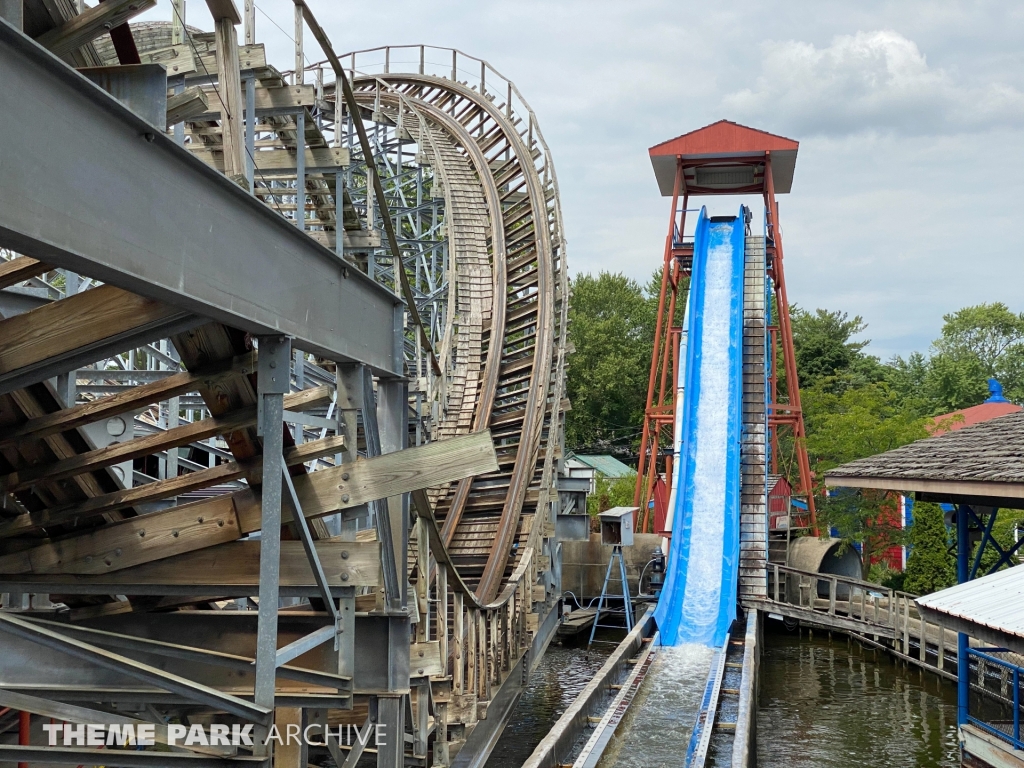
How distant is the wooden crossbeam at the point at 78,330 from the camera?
3.48 meters

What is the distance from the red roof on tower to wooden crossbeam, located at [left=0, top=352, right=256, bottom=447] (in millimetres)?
19253

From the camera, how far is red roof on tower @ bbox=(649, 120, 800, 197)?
21.9m

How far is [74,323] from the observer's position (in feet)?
11.6

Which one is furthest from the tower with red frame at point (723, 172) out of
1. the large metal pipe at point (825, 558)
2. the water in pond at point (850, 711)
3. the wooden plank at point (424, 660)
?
the wooden plank at point (424, 660)

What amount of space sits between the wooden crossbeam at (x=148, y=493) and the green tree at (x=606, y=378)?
38255 millimetres

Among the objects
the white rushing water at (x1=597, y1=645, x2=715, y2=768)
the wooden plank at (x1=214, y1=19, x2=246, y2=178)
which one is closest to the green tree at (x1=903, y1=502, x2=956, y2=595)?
the white rushing water at (x1=597, y1=645, x2=715, y2=768)

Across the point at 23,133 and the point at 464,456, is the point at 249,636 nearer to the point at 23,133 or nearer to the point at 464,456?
the point at 464,456

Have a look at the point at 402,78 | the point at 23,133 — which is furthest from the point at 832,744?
the point at 402,78

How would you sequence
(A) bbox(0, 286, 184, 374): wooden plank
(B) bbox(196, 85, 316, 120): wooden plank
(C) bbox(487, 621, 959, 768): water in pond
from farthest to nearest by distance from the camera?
(C) bbox(487, 621, 959, 768): water in pond < (B) bbox(196, 85, 316, 120): wooden plank < (A) bbox(0, 286, 184, 374): wooden plank

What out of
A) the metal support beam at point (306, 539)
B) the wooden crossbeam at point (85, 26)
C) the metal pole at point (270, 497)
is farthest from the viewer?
the metal support beam at point (306, 539)

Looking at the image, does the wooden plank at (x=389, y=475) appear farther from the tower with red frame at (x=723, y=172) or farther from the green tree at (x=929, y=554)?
the tower with red frame at (x=723, y=172)

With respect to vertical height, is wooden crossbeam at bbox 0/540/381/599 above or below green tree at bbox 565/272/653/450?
below

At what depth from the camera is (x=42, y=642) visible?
12.3 ft

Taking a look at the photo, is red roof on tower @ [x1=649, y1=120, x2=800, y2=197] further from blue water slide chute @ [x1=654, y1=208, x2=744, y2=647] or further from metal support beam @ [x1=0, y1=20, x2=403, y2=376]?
metal support beam @ [x1=0, y1=20, x2=403, y2=376]
